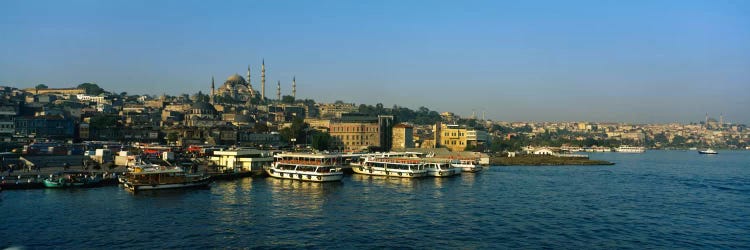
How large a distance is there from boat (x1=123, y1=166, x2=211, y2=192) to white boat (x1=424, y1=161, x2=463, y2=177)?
15877 mm

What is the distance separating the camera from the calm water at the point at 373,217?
17656 millimetres

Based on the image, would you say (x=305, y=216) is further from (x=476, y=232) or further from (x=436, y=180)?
(x=436, y=180)

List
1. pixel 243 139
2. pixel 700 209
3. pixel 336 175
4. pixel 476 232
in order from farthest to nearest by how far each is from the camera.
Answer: pixel 243 139, pixel 336 175, pixel 700 209, pixel 476 232

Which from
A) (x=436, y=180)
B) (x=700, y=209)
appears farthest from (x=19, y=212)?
(x=700, y=209)

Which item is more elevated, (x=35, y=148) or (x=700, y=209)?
(x=35, y=148)

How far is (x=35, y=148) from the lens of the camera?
38.2 meters

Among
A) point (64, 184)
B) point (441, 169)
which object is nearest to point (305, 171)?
point (441, 169)

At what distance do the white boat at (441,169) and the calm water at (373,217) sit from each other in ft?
23.9

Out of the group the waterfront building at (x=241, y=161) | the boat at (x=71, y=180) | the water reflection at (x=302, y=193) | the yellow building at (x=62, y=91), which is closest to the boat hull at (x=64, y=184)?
the boat at (x=71, y=180)

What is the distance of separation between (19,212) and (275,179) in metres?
16.4

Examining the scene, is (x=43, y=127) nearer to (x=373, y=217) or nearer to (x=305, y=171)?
(x=305, y=171)

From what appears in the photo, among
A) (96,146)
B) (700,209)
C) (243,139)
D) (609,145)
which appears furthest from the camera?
(609,145)

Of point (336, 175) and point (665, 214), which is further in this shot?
point (336, 175)

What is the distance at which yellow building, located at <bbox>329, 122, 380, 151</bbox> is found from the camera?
71062 millimetres
